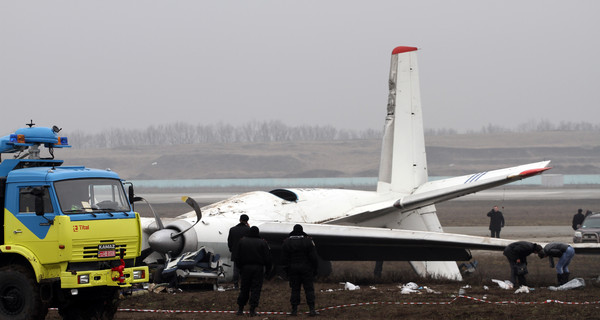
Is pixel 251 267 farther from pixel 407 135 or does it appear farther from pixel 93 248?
pixel 407 135

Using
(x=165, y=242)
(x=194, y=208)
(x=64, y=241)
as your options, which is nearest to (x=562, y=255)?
(x=194, y=208)

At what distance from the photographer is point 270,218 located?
19422 millimetres

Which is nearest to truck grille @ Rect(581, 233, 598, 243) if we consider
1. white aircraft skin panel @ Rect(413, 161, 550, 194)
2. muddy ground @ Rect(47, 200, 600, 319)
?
muddy ground @ Rect(47, 200, 600, 319)

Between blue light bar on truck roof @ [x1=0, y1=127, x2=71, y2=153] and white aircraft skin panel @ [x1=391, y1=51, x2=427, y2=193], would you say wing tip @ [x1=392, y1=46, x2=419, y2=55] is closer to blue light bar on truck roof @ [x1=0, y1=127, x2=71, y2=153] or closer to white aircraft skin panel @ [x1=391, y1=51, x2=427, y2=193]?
white aircraft skin panel @ [x1=391, y1=51, x2=427, y2=193]

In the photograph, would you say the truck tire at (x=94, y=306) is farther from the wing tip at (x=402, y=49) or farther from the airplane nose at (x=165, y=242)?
the wing tip at (x=402, y=49)

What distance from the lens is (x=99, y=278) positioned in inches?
463

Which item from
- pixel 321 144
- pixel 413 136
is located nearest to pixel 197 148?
pixel 321 144

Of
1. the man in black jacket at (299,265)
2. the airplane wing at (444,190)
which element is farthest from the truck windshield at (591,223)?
the man in black jacket at (299,265)

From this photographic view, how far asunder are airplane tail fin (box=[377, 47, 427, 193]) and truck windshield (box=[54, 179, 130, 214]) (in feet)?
35.9

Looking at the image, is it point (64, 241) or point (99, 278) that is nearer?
point (64, 241)

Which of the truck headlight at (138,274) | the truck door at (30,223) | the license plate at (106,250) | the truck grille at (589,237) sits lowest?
the truck grille at (589,237)

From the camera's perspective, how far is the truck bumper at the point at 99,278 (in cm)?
1159

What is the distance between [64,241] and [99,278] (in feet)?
2.64

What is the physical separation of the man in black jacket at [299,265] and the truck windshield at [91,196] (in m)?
3.09
